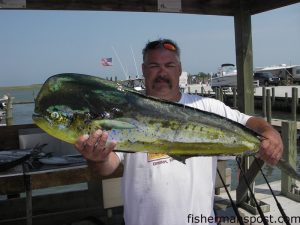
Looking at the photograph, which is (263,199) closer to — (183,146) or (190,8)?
(190,8)

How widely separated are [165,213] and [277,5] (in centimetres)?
291

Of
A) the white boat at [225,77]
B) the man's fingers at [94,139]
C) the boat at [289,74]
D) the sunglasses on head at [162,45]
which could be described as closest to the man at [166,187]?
the man's fingers at [94,139]

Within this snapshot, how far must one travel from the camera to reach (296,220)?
4387 mm

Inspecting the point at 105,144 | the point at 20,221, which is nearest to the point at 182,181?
the point at 105,144

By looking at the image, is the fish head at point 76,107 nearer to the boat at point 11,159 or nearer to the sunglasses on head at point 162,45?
the sunglasses on head at point 162,45

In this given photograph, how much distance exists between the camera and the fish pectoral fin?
4.89ft

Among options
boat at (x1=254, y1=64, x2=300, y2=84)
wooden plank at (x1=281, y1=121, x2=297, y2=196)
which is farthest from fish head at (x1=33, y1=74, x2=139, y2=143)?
boat at (x1=254, y1=64, x2=300, y2=84)

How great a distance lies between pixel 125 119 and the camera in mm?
1520

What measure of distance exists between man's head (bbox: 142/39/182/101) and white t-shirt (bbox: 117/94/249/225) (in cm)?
43

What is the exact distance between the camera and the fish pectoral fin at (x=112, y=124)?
4.89 ft

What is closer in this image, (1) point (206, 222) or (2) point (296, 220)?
(1) point (206, 222)

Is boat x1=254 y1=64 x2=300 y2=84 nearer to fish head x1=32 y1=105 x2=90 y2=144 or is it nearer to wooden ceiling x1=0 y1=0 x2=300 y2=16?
wooden ceiling x1=0 y1=0 x2=300 y2=16

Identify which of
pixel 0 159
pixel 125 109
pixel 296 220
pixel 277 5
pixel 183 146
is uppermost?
pixel 277 5

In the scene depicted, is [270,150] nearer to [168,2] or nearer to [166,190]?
[166,190]
